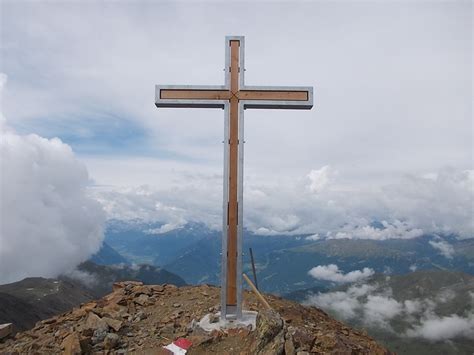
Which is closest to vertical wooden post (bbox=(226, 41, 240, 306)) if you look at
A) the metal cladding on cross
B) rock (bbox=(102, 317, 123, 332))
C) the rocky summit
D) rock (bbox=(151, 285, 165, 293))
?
the metal cladding on cross

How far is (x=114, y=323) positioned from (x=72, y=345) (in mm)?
1625

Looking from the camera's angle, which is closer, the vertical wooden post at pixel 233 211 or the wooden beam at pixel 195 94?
the vertical wooden post at pixel 233 211

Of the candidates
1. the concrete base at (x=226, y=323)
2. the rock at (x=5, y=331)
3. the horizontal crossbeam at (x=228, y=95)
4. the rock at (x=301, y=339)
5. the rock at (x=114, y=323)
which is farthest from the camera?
the rock at (x=5, y=331)

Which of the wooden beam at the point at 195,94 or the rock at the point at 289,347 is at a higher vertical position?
the wooden beam at the point at 195,94

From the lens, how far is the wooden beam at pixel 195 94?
37.5 ft

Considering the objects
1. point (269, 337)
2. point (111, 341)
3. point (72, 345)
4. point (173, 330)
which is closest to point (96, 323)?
point (111, 341)

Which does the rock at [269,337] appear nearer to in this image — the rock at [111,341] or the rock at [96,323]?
the rock at [111,341]

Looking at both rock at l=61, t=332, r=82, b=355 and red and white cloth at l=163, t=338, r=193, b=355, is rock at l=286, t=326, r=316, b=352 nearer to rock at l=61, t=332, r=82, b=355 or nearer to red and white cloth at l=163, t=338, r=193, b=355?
red and white cloth at l=163, t=338, r=193, b=355

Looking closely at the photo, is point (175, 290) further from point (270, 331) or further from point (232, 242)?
point (270, 331)

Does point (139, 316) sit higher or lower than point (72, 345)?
lower

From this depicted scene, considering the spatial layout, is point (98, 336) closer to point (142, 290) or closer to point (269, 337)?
point (142, 290)

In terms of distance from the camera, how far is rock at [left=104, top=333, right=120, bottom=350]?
9.66 meters

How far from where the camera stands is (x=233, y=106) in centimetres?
1138

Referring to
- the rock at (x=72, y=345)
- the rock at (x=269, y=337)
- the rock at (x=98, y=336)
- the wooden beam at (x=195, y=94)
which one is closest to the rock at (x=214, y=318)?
the rock at (x=269, y=337)
